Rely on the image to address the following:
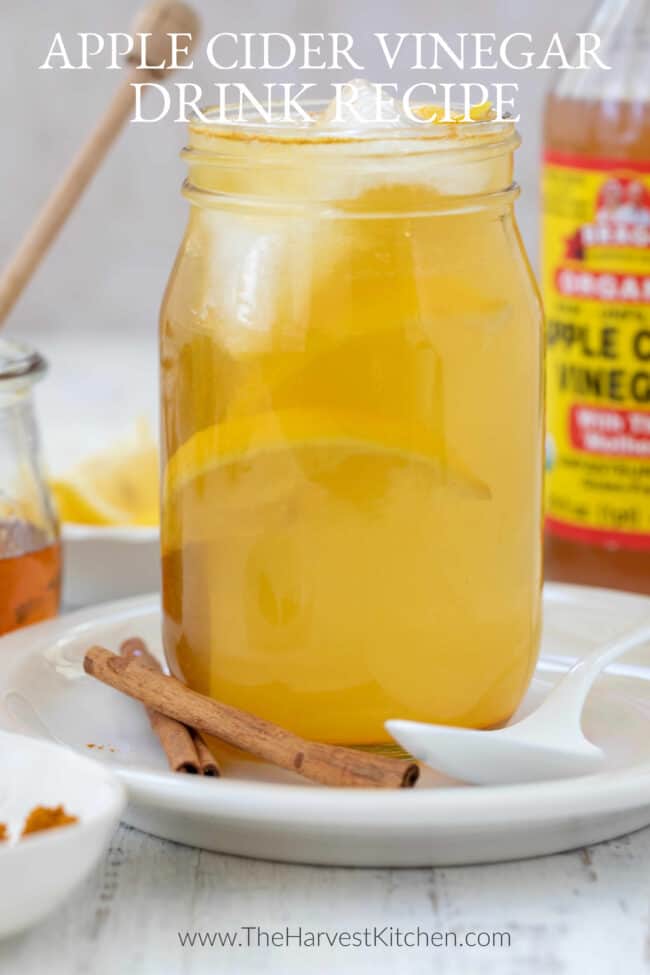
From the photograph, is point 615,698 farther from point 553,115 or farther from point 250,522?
point 553,115

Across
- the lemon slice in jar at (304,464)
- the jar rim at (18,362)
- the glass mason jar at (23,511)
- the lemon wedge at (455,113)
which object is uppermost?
the lemon wedge at (455,113)

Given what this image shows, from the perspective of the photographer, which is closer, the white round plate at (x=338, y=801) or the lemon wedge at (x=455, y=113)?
the white round plate at (x=338, y=801)

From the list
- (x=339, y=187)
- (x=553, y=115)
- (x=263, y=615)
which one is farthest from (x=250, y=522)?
(x=553, y=115)

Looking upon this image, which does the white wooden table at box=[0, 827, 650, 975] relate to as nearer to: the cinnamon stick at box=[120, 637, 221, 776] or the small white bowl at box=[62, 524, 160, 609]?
the cinnamon stick at box=[120, 637, 221, 776]

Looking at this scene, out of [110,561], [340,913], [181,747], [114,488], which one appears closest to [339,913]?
[340,913]

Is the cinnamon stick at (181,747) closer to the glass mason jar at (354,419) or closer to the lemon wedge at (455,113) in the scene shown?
the glass mason jar at (354,419)
